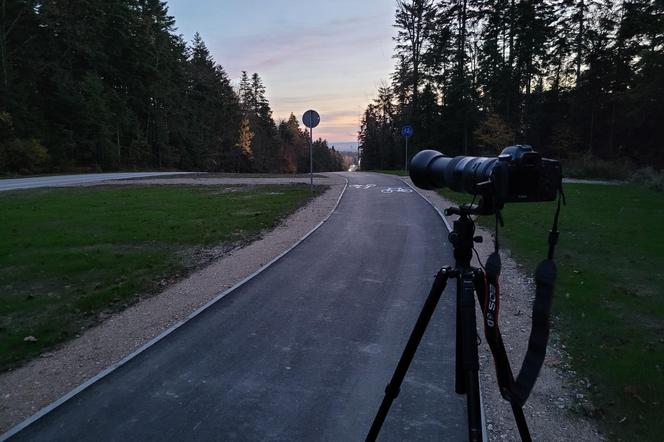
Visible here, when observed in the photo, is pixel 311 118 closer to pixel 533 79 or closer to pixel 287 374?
pixel 287 374

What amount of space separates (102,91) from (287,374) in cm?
4743

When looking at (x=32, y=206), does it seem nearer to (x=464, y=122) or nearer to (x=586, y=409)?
(x=586, y=409)

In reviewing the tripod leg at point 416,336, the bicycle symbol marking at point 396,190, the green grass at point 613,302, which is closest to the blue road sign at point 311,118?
the bicycle symbol marking at point 396,190

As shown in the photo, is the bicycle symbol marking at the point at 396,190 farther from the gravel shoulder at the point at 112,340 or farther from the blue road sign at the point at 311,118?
the gravel shoulder at the point at 112,340

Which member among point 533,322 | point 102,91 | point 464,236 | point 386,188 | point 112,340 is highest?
point 102,91

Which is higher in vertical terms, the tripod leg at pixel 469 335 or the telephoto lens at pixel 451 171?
the telephoto lens at pixel 451 171

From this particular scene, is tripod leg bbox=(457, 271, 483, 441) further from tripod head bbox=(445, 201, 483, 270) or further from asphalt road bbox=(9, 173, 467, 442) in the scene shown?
asphalt road bbox=(9, 173, 467, 442)

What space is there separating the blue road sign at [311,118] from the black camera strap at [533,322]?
16.7 meters

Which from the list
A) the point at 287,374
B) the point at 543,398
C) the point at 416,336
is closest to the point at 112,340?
the point at 287,374

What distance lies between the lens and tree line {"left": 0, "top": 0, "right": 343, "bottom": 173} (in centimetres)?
3759

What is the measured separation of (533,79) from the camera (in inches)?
1633

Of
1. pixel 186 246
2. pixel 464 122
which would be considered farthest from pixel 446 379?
pixel 464 122

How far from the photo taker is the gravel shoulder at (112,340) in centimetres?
419

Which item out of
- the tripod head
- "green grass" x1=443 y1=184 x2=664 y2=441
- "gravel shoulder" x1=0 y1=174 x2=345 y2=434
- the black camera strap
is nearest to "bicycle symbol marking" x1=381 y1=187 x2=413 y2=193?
"green grass" x1=443 y1=184 x2=664 y2=441
